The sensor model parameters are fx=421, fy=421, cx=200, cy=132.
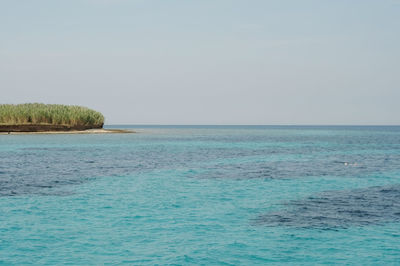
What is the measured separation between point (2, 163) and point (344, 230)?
127 feet

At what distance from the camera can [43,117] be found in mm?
122250

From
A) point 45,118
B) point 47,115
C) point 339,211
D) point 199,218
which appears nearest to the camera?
point 199,218

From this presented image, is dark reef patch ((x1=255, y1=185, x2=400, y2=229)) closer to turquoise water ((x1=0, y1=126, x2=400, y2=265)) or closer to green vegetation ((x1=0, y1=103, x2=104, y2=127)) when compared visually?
turquoise water ((x1=0, y1=126, x2=400, y2=265))

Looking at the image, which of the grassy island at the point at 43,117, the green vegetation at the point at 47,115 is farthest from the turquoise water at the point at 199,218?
the grassy island at the point at 43,117

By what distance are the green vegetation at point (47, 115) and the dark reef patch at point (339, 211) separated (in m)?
109

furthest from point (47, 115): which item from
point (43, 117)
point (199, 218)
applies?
point (199, 218)

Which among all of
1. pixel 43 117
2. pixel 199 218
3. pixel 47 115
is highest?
pixel 47 115

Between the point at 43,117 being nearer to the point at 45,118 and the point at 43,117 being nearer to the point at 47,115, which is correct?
the point at 45,118

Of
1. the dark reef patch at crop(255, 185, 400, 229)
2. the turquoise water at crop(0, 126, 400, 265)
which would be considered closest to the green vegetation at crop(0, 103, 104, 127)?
the turquoise water at crop(0, 126, 400, 265)

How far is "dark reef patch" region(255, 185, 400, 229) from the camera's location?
18.7 metres

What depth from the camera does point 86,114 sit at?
438ft

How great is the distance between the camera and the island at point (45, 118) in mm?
118125

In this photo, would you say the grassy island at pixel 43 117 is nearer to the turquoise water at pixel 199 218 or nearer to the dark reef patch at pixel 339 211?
the turquoise water at pixel 199 218

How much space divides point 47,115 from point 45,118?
4.80ft
